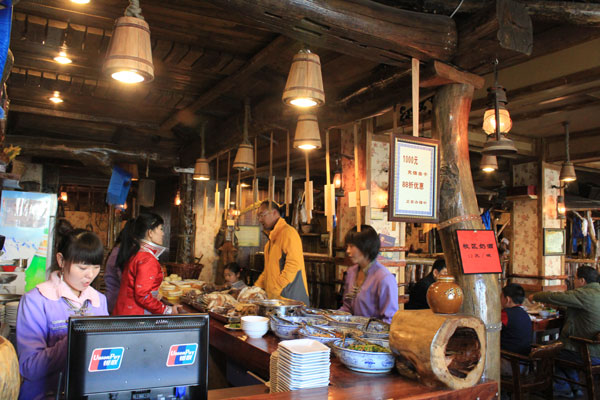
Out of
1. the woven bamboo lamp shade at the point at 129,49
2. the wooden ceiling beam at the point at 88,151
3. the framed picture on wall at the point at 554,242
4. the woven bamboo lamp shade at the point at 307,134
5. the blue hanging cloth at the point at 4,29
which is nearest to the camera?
the blue hanging cloth at the point at 4,29

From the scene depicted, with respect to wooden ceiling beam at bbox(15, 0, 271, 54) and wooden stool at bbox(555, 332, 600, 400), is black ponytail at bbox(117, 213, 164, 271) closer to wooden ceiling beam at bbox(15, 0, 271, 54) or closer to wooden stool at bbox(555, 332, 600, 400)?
wooden ceiling beam at bbox(15, 0, 271, 54)

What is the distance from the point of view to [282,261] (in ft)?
17.1

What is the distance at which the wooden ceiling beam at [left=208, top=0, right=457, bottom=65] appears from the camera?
3049 millimetres

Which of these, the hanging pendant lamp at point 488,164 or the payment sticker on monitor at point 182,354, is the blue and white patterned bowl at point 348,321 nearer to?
the payment sticker on monitor at point 182,354

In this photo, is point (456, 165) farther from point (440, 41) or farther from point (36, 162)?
point (36, 162)

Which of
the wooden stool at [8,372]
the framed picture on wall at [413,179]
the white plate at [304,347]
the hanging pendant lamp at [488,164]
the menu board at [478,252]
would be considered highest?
the hanging pendant lamp at [488,164]

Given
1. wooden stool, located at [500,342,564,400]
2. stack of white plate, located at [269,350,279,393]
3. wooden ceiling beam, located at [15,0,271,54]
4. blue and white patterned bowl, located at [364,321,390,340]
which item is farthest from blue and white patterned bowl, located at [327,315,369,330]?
wooden ceiling beam, located at [15,0,271,54]

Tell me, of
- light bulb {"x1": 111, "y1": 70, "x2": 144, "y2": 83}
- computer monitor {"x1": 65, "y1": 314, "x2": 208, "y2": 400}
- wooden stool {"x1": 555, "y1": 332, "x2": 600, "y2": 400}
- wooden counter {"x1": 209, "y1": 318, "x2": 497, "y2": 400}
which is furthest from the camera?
wooden stool {"x1": 555, "y1": 332, "x2": 600, "y2": 400}

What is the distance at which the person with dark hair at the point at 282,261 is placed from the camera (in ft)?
16.4

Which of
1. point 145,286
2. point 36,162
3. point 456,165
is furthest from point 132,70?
point 36,162

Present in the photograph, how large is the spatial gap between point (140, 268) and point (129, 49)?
6.14 ft

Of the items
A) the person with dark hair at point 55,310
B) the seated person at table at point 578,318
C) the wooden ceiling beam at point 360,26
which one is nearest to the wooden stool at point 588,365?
the seated person at table at point 578,318

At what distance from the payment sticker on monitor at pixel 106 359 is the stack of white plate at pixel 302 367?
86 cm

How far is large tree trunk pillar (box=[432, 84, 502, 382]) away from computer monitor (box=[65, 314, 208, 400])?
2.49 m
